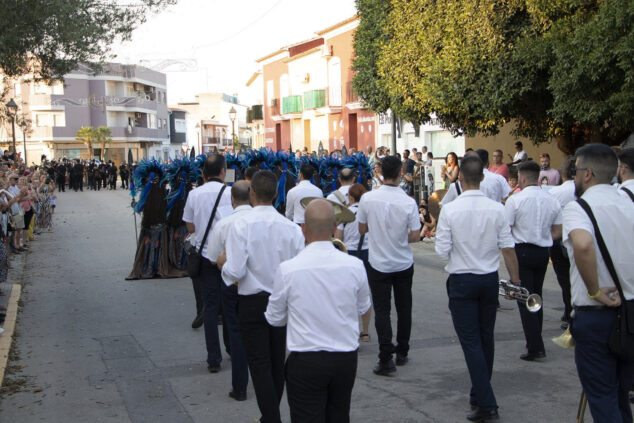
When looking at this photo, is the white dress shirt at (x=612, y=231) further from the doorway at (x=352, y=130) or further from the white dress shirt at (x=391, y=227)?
the doorway at (x=352, y=130)

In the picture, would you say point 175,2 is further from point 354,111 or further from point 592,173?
point 354,111

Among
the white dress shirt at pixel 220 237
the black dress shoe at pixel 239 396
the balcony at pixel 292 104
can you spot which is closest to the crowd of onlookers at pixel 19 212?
the black dress shoe at pixel 239 396

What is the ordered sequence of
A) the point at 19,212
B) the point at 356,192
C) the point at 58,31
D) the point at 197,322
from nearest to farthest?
the point at 356,192 < the point at 197,322 < the point at 58,31 < the point at 19,212

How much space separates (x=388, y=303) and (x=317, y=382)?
10.0 feet

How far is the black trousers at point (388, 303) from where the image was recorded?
6473 mm

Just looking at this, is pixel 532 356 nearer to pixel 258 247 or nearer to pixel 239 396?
pixel 239 396

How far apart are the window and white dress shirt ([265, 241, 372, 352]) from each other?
3844 cm

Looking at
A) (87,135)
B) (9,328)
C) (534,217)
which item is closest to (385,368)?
(534,217)

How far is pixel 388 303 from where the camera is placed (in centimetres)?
663

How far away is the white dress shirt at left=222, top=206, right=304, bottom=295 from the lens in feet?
16.0

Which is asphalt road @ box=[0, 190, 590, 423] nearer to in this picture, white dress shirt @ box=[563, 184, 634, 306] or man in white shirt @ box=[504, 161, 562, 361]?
man in white shirt @ box=[504, 161, 562, 361]

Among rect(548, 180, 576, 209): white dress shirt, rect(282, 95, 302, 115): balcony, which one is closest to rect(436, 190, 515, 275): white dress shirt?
rect(548, 180, 576, 209): white dress shirt

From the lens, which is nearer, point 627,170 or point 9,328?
point 627,170

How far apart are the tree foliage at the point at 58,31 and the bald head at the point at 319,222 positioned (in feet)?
26.8
